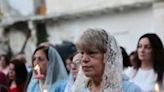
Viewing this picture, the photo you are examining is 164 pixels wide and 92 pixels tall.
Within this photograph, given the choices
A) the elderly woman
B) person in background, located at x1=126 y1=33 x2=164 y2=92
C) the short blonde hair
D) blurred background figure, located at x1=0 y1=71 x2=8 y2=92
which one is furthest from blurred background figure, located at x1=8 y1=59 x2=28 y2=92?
the short blonde hair

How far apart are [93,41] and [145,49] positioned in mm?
2097

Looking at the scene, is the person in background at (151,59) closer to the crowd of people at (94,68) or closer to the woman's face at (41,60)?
the crowd of people at (94,68)

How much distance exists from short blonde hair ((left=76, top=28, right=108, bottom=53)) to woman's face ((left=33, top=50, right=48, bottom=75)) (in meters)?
2.02

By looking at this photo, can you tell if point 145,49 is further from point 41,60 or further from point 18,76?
point 18,76

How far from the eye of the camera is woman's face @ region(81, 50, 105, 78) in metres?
4.61

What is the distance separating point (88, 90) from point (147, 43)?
77.1 inches

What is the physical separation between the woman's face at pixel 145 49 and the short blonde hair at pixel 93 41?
2001mm

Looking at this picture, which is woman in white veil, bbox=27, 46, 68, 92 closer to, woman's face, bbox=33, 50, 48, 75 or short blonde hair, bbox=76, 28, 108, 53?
woman's face, bbox=33, 50, 48, 75

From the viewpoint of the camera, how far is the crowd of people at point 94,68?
4664 millimetres

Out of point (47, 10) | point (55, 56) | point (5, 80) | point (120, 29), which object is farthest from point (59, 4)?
point (55, 56)

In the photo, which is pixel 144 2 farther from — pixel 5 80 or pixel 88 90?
pixel 88 90

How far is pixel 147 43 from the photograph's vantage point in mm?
6711

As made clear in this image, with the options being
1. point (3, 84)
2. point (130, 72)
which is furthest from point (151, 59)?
point (3, 84)

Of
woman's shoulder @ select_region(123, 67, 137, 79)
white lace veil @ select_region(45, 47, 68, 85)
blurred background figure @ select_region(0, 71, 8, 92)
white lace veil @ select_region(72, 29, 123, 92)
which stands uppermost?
white lace veil @ select_region(72, 29, 123, 92)
